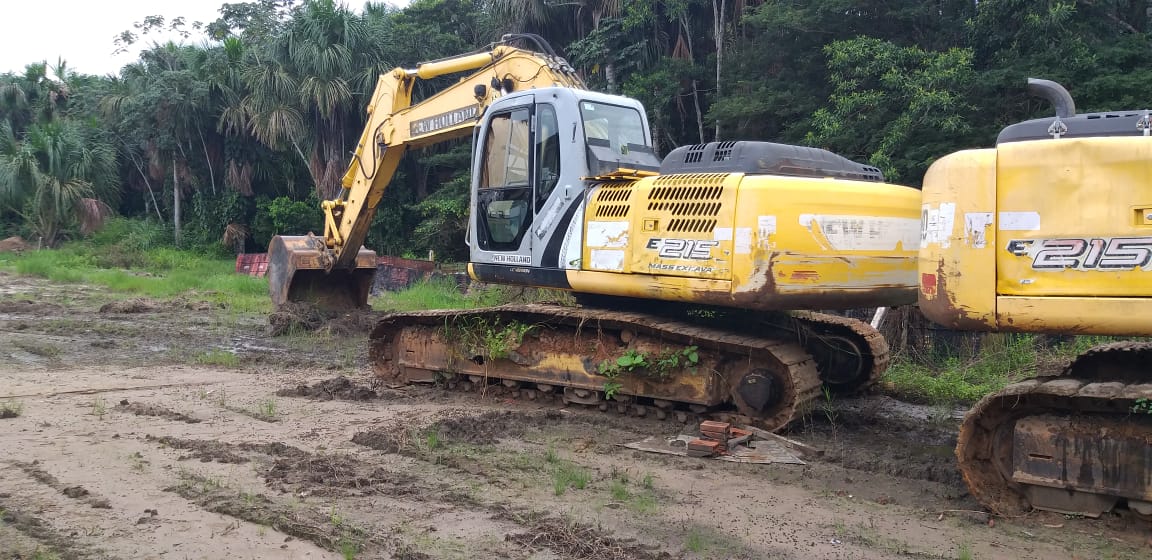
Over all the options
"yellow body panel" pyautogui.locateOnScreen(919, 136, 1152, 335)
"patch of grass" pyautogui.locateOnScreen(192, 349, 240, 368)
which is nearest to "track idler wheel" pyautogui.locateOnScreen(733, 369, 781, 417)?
"yellow body panel" pyautogui.locateOnScreen(919, 136, 1152, 335)

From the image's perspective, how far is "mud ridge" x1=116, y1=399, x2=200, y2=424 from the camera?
7.03 m

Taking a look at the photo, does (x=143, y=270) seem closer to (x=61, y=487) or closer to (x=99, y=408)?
(x=99, y=408)

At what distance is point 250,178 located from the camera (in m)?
29.7

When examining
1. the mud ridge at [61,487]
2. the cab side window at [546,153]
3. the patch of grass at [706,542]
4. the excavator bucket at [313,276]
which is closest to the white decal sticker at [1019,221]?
the patch of grass at [706,542]

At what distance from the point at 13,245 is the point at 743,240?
28.6m

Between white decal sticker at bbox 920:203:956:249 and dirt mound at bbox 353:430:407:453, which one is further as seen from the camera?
dirt mound at bbox 353:430:407:453

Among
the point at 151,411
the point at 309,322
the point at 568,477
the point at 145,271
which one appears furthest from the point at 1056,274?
the point at 145,271

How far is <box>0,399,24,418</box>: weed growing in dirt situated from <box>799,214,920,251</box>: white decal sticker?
6.17 metres

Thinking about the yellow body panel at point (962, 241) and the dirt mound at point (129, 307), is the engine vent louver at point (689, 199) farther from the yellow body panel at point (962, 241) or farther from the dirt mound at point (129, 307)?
the dirt mound at point (129, 307)

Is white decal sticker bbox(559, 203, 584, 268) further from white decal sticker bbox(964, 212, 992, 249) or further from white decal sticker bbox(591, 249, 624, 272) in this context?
white decal sticker bbox(964, 212, 992, 249)

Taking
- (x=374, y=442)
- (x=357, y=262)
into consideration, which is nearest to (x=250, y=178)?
(x=357, y=262)

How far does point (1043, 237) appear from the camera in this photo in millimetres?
4367

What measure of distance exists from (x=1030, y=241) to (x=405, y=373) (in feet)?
19.3

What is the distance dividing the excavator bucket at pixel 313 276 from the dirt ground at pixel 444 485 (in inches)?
140
